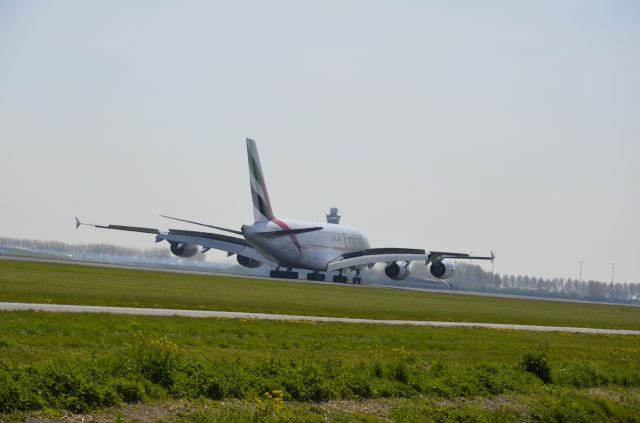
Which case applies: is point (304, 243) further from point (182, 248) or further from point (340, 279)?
point (182, 248)

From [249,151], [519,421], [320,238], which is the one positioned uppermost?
[249,151]

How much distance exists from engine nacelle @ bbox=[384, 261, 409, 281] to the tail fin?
50.6 feet

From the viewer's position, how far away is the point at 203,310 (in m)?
40.8

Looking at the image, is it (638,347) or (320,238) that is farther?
(320,238)

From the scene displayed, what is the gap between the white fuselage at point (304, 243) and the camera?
88.4 meters

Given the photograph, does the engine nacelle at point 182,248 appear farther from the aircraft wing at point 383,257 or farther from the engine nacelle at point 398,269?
the engine nacelle at point 398,269

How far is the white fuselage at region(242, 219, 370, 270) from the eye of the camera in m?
88.4

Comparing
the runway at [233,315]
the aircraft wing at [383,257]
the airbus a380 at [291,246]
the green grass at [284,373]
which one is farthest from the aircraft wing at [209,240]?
the green grass at [284,373]

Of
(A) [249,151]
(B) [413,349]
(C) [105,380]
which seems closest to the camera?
(C) [105,380]

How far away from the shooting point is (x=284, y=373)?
71.8ft

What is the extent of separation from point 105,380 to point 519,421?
32.0 ft

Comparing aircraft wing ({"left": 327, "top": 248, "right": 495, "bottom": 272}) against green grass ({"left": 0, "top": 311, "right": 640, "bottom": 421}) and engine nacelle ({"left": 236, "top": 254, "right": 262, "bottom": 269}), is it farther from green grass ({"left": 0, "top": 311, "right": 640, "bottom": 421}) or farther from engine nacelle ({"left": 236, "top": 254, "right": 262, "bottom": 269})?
green grass ({"left": 0, "top": 311, "right": 640, "bottom": 421})

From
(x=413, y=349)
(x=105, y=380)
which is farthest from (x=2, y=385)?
(x=413, y=349)

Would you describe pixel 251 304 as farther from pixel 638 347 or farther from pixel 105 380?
pixel 105 380
